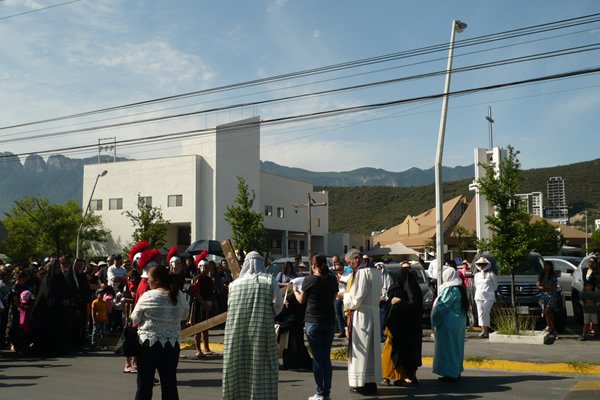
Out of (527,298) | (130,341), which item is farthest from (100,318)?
(527,298)

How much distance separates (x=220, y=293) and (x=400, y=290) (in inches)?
336

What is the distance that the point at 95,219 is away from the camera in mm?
66375

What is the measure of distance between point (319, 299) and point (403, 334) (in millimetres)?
1838

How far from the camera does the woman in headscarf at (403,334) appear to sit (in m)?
9.89

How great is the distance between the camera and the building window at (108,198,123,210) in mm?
66750

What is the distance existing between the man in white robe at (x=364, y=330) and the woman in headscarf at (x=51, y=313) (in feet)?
24.1

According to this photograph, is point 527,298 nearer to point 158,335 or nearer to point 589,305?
point 589,305

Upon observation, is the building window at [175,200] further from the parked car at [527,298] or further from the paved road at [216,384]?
the paved road at [216,384]

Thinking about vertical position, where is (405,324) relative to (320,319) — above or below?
below

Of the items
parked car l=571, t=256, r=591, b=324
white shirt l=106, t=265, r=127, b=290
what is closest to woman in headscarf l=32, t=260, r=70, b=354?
white shirt l=106, t=265, r=127, b=290

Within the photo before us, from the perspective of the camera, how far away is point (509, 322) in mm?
15008

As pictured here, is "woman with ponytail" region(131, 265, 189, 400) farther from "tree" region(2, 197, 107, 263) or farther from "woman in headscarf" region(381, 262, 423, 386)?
"tree" region(2, 197, 107, 263)

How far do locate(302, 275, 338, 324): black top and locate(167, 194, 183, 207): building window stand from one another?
5589cm

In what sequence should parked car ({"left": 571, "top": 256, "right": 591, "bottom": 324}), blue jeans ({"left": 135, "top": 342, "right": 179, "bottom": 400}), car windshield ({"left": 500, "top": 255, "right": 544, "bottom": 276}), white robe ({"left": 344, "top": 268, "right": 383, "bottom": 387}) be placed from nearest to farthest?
blue jeans ({"left": 135, "top": 342, "right": 179, "bottom": 400}), white robe ({"left": 344, "top": 268, "right": 383, "bottom": 387}), parked car ({"left": 571, "top": 256, "right": 591, "bottom": 324}), car windshield ({"left": 500, "top": 255, "right": 544, "bottom": 276})
